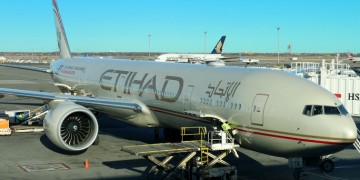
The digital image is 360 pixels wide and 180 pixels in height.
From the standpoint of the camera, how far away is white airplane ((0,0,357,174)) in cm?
1313

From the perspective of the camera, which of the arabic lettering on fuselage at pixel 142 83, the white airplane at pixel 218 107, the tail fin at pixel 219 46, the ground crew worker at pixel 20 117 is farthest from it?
the tail fin at pixel 219 46

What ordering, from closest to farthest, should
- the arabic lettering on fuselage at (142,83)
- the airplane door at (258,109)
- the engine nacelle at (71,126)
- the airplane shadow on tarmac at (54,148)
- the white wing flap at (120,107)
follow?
the airplane door at (258,109), the engine nacelle at (71,126), the arabic lettering on fuselage at (142,83), the airplane shadow on tarmac at (54,148), the white wing flap at (120,107)

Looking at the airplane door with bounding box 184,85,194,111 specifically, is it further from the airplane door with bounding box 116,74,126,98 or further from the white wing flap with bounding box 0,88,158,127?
the airplane door with bounding box 116,74,126,98

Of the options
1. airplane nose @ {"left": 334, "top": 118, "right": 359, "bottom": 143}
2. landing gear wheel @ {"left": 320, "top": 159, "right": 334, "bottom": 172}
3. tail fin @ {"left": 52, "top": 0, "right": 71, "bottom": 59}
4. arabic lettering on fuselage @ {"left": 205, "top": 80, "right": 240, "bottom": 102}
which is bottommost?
landing gear wheel @ {"left": 320, "top": 159, "right": 334, "bottom": 172}

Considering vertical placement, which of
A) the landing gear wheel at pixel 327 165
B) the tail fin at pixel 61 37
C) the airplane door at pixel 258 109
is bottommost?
the landing gear wheel at pixel 327 165

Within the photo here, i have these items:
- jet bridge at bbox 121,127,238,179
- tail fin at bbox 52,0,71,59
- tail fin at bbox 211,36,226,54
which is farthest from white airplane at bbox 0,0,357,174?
tail fin at bbox 211,36,226,54

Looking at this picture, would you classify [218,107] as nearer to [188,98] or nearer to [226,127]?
[226,127]

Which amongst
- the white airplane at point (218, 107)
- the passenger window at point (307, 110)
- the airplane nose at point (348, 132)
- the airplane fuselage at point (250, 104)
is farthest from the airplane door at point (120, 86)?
the airplane nose at point (348, 132)

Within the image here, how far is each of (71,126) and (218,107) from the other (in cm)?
682

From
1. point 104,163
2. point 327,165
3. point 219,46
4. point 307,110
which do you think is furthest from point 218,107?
point 219,46

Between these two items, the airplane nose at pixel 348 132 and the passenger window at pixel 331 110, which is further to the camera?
the passenger window at pixel 331 110

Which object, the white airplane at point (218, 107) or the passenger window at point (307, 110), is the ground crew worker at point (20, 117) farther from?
the passenger window at point (307, 110)

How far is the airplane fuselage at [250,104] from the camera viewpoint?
42.6 feet

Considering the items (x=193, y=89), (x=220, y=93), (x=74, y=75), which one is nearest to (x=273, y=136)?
(x=220, y=93)
